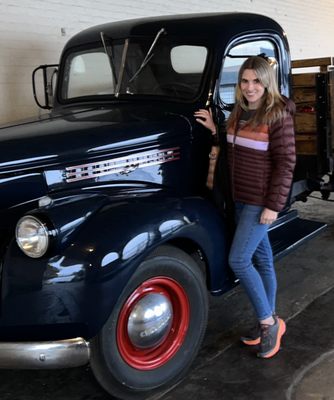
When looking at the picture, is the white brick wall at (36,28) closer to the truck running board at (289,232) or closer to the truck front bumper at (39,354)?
the truck running board at (289,232)

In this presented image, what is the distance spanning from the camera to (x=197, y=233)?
2951 mm

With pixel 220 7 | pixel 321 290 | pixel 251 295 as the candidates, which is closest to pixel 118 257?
pixel 251 295

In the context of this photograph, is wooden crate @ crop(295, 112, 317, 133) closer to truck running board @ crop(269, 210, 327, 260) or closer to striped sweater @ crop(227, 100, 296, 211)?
truck running board @ crop(269, 210, 327, 260)

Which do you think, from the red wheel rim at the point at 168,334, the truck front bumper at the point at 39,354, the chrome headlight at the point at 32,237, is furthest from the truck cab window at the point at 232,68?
the truck front bumper at the point at 39,354

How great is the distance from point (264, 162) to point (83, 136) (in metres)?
1.02

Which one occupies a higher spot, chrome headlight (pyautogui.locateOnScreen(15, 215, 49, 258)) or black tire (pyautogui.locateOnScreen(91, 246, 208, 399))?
chrome headlight (pyautogui.locateOnScreen(15, 215, 49, 258))

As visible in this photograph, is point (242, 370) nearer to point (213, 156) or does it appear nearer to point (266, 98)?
point (213, 156)

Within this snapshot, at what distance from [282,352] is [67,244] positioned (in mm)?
1577

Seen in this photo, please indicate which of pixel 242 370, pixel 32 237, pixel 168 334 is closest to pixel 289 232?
pixel 242 370

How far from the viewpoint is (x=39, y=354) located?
7.83 feet

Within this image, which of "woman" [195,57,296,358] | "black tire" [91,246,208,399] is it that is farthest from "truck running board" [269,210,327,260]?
"black tire" [91,246,208,399]

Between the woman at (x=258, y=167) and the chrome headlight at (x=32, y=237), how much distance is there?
1168 millimetres

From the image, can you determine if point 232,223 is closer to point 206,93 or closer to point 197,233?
point 197,233

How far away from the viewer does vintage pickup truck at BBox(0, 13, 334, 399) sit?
242cm
